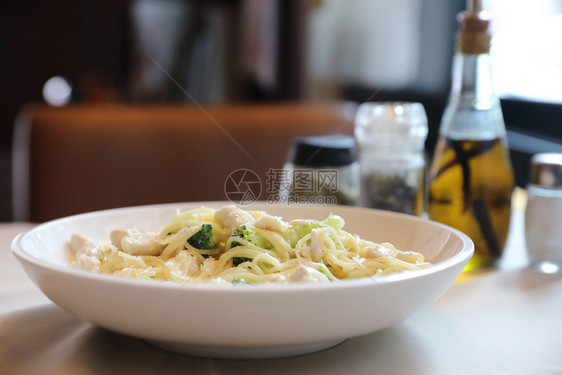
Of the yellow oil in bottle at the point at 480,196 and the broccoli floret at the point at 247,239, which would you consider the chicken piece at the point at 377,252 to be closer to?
the broccoli floret at the point at 247,239

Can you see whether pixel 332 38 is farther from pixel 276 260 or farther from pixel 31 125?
pixel 276 260

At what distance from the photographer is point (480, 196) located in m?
1.11

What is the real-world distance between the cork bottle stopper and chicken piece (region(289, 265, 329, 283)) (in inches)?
24.6

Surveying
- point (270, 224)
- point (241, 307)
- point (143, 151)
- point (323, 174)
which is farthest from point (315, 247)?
point (143, 151)

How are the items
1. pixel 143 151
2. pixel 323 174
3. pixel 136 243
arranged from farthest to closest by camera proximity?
pixel 143 151 → pixel 323 174 → pixel 136 243

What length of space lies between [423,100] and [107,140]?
1.61 m

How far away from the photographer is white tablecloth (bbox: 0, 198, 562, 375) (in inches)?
25.7

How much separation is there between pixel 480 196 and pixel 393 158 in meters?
0.18

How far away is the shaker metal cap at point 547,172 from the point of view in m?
1.07

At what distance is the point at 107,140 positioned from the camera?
1902 millimetres

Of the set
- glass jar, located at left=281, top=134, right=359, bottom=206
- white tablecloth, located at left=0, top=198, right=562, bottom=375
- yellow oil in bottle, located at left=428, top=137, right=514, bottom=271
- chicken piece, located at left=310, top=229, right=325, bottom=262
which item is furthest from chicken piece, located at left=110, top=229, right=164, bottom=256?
yellow oil in bottle, located at left=428, top=137, right=514, bottom=271

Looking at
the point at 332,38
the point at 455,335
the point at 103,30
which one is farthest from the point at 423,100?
the point at 103,30

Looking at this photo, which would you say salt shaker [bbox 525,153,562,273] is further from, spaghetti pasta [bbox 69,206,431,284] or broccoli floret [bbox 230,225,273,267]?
broccoli floret [bbox 230,225,273,267]

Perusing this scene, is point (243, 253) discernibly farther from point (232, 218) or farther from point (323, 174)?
point (323, 174)
